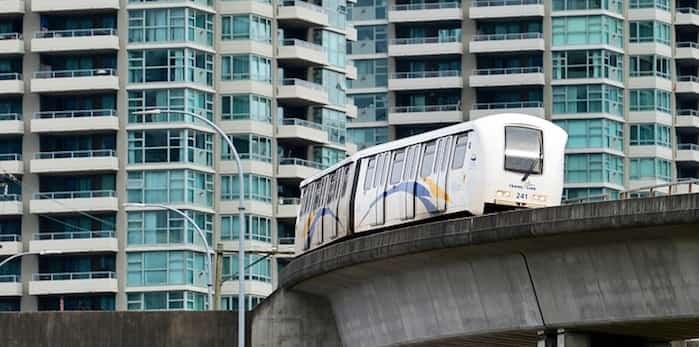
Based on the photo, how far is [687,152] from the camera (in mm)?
148250

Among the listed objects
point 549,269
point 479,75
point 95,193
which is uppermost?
point 479,75

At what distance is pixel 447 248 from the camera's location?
155ft

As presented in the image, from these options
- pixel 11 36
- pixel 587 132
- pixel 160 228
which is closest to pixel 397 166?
pixel 160 228

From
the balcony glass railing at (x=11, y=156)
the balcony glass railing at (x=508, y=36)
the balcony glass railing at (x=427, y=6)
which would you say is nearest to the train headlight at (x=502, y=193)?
the balcony glass railing at (x=11, y=156)

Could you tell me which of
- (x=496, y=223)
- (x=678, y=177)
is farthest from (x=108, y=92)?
(x=496, y=223)

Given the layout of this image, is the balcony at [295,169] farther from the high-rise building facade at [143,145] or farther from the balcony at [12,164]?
the balcony at [12,164]

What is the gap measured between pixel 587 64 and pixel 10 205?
3972 centimetres

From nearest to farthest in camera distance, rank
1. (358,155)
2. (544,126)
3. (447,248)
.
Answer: (447,248), (544,126), (358,155)

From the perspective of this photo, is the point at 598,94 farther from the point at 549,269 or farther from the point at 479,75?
the point at 549,269

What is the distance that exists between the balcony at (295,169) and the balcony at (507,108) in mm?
15944

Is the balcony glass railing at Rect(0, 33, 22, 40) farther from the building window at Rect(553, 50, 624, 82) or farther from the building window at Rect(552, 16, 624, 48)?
the building window at Rect(552, 16, 624, 48)

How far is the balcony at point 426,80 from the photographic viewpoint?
477 feet

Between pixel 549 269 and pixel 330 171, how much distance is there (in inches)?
678

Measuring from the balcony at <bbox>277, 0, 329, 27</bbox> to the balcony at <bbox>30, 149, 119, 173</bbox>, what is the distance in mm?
13667
